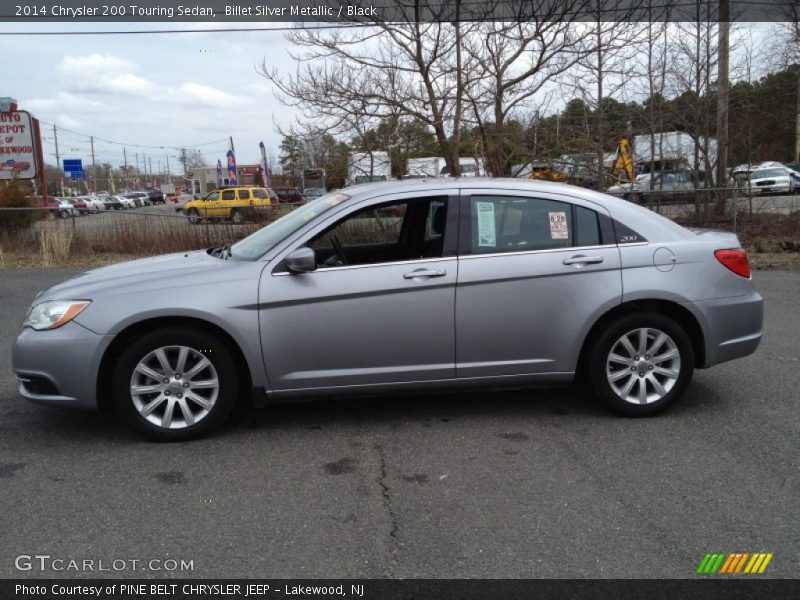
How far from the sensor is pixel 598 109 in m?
14.6

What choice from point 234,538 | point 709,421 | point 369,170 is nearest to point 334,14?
point 369,170

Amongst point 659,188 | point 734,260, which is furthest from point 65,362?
point 659,188

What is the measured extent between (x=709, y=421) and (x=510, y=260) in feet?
5.86

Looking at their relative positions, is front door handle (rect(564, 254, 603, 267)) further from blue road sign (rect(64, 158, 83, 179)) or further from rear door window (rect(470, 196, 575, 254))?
blue road sign (rect(64, 158, 83, 179))

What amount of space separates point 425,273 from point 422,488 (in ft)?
4.67

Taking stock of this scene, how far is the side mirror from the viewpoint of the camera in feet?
14.3

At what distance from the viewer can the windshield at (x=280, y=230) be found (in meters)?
4.71

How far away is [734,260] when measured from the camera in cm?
486

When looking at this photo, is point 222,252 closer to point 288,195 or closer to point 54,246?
point 54,246

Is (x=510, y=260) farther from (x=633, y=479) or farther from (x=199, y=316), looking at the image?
(x=199, y=316)

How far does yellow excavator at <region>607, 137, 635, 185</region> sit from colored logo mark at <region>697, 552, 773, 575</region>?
12.9 metres

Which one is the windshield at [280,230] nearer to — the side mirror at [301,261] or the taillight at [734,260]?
the side mirror at [301,261]

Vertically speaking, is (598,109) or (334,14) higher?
(334,14)

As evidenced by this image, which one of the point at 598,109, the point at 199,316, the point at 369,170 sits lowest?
the point at 199,316
